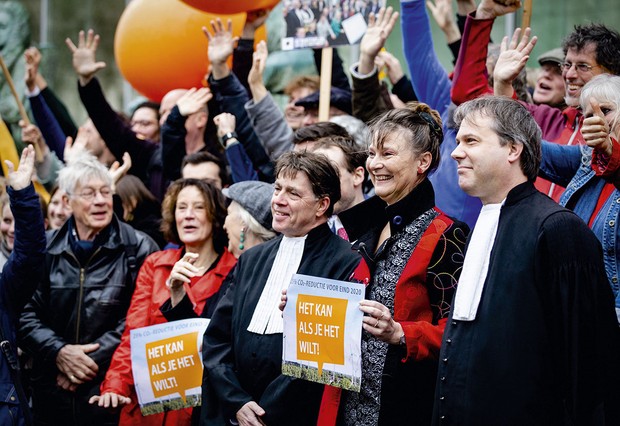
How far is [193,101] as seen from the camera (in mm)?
7074

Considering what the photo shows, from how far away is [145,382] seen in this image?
532 cm

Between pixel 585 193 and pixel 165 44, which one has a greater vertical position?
pixel 165 44

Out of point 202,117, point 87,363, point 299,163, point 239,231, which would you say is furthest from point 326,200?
point 202,117

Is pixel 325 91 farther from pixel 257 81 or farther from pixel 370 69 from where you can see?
pixel 257 81

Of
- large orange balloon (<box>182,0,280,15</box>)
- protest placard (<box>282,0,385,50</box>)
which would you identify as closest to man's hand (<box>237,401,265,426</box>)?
protest placard (<box>282,0,385,50</box>)

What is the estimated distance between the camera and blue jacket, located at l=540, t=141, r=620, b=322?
426 cm

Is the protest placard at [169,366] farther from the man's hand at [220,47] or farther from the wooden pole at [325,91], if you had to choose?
the man's hand at [220,47]

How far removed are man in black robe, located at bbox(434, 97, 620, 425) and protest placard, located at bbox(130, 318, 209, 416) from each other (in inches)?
72.8

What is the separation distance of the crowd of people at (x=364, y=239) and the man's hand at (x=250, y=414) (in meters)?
0.01

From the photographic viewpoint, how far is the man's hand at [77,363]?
5.92 metres

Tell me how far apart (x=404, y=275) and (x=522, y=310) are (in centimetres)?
64

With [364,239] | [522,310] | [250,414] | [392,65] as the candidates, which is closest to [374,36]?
[392,65]

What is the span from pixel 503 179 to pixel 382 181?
0.72 m

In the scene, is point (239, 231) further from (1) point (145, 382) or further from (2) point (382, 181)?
(2) point (382, 181)
